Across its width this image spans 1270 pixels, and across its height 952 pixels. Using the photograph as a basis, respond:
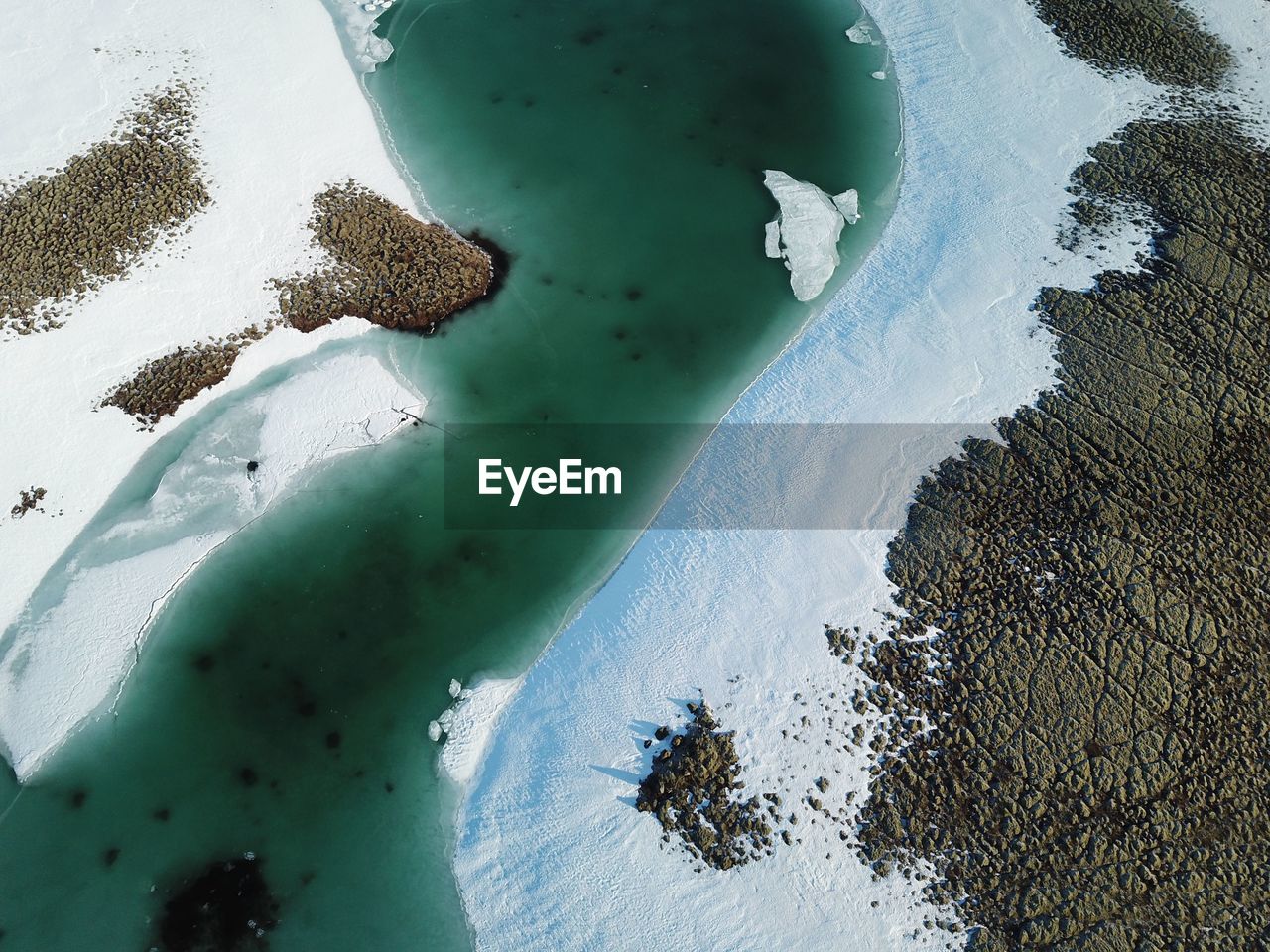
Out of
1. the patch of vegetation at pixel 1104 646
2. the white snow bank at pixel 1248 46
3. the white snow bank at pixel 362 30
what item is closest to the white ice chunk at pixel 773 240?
the patch of vegetation at pixel 1104 646

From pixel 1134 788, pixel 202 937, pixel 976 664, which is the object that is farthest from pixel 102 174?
pixel 1134 788

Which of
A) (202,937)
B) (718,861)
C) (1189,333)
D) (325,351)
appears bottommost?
(202,937)

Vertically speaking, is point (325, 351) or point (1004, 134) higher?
point (1004, 134)

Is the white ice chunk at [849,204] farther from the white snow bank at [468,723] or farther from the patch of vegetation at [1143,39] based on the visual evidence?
the white snow bank at [468,723]

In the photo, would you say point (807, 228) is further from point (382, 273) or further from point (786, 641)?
point (786, 641)

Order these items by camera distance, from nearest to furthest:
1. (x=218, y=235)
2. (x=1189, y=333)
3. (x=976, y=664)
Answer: (x=976, y=664) < (x=1189, y=333) < (x=218, y=235)

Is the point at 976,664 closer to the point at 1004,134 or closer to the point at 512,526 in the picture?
the point at 512,526

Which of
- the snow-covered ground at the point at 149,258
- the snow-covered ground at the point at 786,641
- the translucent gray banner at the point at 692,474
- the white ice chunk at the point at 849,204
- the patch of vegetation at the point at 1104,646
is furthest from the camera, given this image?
the white ice chunk at the point at 849,204
